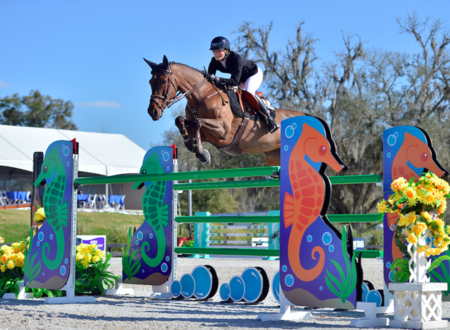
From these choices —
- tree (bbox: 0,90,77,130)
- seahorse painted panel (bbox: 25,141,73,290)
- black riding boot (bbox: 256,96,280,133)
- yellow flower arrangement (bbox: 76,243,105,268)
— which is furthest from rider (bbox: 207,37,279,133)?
tree (bbox: 0,90,77,130)

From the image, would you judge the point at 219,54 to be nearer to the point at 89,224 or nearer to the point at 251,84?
the point at 251,84

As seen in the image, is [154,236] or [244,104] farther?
[154,236]

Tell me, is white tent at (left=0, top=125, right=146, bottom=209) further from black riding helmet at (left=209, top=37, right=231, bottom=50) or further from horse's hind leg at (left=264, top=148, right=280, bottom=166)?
black riding helmet at (left=209, top=37, right=231, bottom=50)

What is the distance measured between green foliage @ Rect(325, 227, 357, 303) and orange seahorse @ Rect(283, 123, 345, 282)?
0.39 feet

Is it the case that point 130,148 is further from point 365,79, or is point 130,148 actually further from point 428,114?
point 428,114

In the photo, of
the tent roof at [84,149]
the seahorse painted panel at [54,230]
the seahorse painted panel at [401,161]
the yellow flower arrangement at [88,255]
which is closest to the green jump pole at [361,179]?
the seahorse painted panel at [401,161]

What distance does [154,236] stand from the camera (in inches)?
246

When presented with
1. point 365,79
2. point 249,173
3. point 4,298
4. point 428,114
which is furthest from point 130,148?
point 249,173

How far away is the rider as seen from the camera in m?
5.60

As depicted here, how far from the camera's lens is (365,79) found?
21.9 meters

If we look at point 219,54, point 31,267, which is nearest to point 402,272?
point 219,54

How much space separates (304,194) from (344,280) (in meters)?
0.70

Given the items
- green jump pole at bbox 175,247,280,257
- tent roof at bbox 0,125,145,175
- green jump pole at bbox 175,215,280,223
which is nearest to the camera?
green jump pole at bbox 175,247,280,257

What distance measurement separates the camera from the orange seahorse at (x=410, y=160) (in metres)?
4.31
